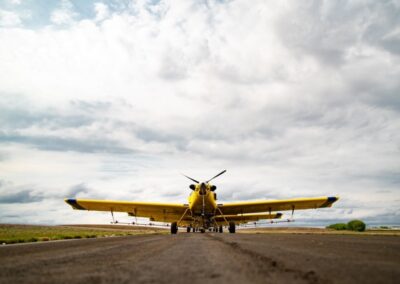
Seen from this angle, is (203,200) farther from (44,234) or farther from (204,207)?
(44,234)

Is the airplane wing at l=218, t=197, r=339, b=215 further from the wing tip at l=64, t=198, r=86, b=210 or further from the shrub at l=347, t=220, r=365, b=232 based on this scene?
the shrub at l=347, t=220, r=365, b=232

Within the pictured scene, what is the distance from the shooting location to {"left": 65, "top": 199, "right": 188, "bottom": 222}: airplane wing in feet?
89.6

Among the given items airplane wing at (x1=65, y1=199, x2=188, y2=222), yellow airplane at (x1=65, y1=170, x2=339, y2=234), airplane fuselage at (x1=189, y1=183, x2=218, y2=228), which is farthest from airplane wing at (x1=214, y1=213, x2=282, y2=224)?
airplane fuselage at (x1=189, y1=183, x2=218, y2=228)

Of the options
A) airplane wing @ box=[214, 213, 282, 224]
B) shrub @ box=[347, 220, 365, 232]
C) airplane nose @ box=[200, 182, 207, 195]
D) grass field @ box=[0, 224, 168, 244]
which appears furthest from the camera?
shrub @ box=[347, 220, 365, 232]

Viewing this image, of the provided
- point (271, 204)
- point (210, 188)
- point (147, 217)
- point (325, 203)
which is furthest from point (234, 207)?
point (147, 217)

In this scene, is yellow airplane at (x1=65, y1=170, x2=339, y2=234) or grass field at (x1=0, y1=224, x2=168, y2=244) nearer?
grass field at (x1=0, y1=224, x2=168, y2=244)

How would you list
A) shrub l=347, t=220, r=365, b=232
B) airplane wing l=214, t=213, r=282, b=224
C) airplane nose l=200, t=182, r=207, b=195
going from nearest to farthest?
1. airplane nose l=200, t=182, r=207, b=195
2. airplane wing l=214, t=213, r=282, b=224
3. shrub l=347, t=220, r=365, b=232

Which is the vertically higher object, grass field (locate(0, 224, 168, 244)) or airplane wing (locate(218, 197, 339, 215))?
airplane wing (locate(218, 197, 339, 215))

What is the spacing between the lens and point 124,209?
3036 cm

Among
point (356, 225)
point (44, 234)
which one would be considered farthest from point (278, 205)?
point (356, 225)

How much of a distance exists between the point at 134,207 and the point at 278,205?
13.2 m

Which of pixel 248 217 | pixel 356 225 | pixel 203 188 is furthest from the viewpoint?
pixel 356 225

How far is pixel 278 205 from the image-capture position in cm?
2945

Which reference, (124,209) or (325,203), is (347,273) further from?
(124,209)
